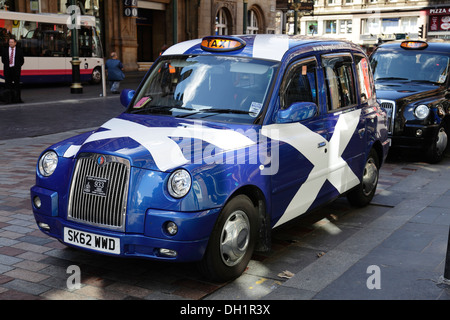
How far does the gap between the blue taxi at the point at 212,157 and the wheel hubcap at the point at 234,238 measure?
11 millimetres

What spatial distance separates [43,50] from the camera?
975 inches

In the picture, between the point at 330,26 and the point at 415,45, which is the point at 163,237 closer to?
the point at 415,45

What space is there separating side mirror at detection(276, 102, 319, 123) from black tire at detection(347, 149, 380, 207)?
190 centimetres

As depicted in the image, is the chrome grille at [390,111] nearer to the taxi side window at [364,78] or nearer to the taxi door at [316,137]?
the taxi side window at [364,78]

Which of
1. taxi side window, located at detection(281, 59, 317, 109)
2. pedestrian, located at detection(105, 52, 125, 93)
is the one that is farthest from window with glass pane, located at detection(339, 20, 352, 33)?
taxi side window, located at detection(281, 59, 317, 109)

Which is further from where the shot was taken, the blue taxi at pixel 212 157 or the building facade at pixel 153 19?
the building facade at pixel 153 19

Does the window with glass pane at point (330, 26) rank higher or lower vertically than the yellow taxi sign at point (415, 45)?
higher

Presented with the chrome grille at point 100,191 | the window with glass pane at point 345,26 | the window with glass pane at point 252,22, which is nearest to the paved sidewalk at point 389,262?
the chrome grille at point 100,191

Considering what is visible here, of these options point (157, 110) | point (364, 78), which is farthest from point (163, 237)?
point (364, 78)

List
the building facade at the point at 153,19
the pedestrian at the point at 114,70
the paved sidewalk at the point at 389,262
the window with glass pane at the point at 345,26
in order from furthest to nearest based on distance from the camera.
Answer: the window with glass pane at the point at 345,26, the building facade at the point at 153,19, the pedestrian at the point at 114,70, the paved sidewalk at the point at 389,262

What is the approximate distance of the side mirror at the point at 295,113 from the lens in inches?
186

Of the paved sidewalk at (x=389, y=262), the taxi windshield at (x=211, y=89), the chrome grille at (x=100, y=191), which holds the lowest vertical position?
the paved sidewalk at (x=389, y=262)

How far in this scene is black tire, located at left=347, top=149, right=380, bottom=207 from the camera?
257 inches

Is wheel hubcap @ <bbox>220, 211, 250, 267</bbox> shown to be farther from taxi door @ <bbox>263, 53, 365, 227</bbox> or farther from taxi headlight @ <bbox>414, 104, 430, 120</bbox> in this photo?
taxi headlight @ <bbox>414, 104, 430, 120</bbox>
